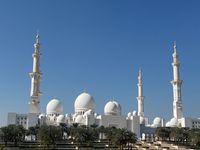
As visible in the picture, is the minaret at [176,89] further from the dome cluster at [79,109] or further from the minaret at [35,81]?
the minaret at [35,81]

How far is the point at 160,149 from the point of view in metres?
46.9

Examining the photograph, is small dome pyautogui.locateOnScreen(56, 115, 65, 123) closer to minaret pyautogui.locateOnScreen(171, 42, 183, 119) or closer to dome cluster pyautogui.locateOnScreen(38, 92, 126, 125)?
dome cluster pyautogui.locateOnScreen(38, 92, 126, 125)

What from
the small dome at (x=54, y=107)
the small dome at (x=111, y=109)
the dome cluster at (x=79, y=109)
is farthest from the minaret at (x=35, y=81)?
the small dome at (x=111, y=109)

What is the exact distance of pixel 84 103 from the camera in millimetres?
71500

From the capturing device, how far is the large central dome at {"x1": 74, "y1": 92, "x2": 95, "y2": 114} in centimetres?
7144

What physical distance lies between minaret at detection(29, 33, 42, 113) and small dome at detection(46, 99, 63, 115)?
9227mm

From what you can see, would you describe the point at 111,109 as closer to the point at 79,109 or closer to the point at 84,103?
the point at 84,103

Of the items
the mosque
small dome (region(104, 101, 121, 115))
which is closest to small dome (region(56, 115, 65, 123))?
the mosque

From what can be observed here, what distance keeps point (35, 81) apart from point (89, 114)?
40.8 ft

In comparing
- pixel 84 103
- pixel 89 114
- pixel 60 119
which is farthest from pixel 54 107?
pixel 89 114

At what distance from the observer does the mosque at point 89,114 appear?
206 feet

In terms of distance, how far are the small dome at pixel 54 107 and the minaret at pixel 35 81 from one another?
9227 millimetres

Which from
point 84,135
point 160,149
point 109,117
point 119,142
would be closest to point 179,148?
point 160,149

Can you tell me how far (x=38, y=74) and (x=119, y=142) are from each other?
27624 millimetres
